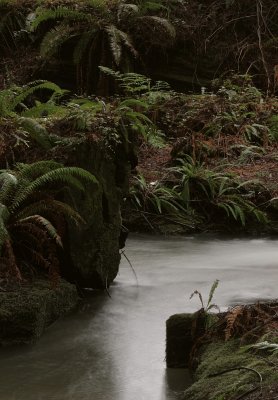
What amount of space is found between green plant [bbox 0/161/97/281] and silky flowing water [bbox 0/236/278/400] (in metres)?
0.54

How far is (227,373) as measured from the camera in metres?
3.23

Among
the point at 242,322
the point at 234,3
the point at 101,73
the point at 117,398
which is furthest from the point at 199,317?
the point at 234,3

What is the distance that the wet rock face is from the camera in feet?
18.0

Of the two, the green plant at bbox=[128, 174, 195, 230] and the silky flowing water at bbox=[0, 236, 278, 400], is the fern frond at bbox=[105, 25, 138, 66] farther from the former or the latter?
the silky flowing water at bbox=[0, 236, 278, 400]

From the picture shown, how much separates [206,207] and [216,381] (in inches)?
217

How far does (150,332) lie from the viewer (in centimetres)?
454

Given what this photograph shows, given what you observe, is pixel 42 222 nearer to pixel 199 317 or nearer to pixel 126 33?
pixel 199 317

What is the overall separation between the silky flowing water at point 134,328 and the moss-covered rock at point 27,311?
9 cm

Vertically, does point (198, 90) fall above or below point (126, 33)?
below

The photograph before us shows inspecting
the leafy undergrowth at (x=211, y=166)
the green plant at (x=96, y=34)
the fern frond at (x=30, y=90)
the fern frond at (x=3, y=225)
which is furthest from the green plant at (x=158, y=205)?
the green plant at (x=96, y=34)

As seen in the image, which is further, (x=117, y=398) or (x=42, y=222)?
(x=42, y=222)

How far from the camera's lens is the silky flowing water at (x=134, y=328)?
3.69 m

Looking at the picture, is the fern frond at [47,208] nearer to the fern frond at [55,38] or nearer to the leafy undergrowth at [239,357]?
the leafy undergrowth at [239,357]

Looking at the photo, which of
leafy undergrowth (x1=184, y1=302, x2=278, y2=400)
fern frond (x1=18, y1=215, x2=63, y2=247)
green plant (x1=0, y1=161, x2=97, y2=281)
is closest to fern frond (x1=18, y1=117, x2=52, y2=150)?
green plant (x1=0, y1=161, x2=97, y2=281)
